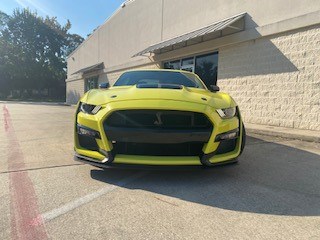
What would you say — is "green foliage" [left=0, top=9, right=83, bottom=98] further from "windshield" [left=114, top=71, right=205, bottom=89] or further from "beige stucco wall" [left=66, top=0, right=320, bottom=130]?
"windshield" [left=114, top=71, right=205, bottom=89]

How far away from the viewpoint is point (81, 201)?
2895 millimetres

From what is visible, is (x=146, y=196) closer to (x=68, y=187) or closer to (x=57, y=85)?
(x=68, y=187)

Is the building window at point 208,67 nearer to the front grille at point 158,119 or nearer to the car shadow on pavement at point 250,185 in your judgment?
the car shadow on pavement at point 250,185

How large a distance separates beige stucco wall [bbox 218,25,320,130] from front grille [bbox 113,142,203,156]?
536 centimetres

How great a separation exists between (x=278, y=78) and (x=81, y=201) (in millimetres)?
7193

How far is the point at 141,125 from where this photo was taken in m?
3.30

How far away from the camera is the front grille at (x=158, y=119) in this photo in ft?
10.8

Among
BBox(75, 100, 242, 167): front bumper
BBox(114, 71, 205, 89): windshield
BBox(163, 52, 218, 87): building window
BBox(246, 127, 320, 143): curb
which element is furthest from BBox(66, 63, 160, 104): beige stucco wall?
BBox(75, 100, 242, 167): front bumper

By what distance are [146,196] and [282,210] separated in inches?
52.2

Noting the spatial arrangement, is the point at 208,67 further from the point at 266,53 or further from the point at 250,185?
the point at 250,185

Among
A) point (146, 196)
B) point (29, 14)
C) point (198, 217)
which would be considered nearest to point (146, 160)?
point (146, 196)

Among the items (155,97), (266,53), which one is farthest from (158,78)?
(266,53)

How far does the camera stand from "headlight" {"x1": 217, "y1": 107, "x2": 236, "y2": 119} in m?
3.42

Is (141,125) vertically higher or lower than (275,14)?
lower
